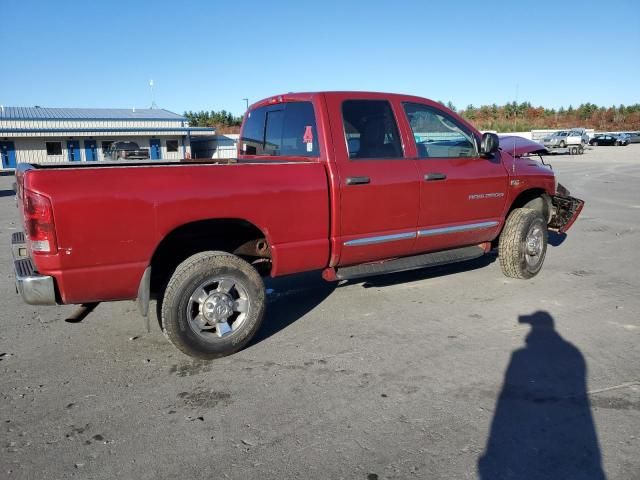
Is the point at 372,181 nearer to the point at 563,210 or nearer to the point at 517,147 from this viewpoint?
the point at 517,147

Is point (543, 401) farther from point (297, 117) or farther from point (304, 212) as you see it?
point (297, 117)

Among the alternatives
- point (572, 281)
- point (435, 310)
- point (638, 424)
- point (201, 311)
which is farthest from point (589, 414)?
point (572, 281)

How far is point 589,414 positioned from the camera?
3.16 m

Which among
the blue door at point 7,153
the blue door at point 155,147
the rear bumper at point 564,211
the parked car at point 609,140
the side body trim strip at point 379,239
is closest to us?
the side body trim strip at point 379,239

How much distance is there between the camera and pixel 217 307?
401 cm

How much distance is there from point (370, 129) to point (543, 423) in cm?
288

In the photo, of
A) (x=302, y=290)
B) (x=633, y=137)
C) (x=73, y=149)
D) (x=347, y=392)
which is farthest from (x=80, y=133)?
(x=633, y=137)

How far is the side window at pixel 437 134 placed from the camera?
513 cm

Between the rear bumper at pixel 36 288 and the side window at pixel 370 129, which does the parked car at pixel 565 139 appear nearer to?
the side window at pixel 370 129

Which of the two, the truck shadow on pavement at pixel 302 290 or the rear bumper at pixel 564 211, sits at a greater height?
the rear bumper at pixel 564 211

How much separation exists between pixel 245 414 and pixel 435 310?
2495mm

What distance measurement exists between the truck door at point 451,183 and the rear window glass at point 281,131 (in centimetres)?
101

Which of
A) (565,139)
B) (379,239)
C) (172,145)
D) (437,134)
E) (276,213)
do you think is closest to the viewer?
(276,213)

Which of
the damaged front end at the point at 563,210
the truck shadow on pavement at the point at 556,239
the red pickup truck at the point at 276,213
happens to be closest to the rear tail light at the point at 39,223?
the red pickup truck at the point at 276,213
